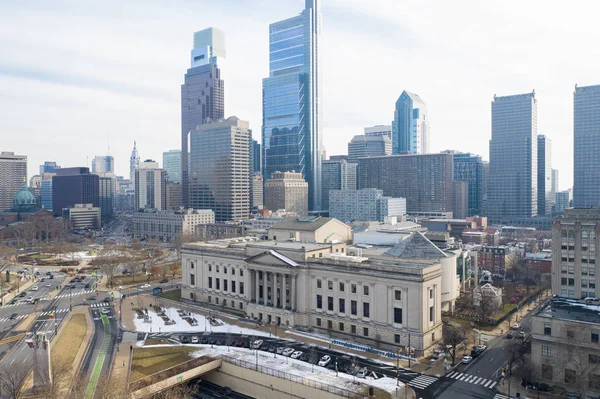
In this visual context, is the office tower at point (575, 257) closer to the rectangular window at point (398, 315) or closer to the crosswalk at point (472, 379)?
the rectangular window at point (398, 315)

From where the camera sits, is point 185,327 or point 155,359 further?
point 185,327

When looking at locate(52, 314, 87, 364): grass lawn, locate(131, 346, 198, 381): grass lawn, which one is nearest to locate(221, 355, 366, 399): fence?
locate(131, 346, 198, 381): grass lawn

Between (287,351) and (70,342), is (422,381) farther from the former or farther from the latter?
(70,342)

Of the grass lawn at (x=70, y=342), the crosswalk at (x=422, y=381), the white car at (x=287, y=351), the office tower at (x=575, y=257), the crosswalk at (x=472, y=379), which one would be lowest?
the crosswalk at (x=472, y=379)

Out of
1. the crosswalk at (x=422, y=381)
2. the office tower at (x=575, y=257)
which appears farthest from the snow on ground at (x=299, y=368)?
the office tower at (x=575, y=257)

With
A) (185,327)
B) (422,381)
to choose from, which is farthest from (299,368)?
(185,327)

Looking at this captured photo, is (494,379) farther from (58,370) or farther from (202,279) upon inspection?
(202,279)
